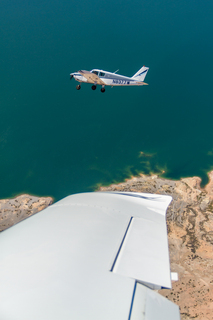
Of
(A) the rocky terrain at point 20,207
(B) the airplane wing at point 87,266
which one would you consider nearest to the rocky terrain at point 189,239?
(A) the rocky terrain at point 20,207

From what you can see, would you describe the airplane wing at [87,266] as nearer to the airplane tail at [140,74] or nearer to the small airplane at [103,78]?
the small airplane at [103,78]

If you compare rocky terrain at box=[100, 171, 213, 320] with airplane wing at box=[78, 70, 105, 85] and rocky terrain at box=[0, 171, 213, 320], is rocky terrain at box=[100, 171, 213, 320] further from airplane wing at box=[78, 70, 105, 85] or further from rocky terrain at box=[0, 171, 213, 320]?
airplane wing at box=[78, 70, 105, 85]

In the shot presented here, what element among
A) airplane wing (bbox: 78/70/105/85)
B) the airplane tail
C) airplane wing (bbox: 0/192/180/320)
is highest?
the airplane tail

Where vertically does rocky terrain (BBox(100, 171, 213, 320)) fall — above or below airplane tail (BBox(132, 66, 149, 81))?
below

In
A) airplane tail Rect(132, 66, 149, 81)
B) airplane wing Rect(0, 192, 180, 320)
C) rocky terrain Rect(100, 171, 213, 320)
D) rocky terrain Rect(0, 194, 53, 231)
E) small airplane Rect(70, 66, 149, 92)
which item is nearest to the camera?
airplane wing Rect(0, 192, 180, 320)

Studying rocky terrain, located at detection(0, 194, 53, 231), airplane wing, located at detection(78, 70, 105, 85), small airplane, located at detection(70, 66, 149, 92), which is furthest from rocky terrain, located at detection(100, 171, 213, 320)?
airplane wing, located at detection(78, 70, 105, 85)

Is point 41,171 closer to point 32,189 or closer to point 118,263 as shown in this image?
point 32,189
